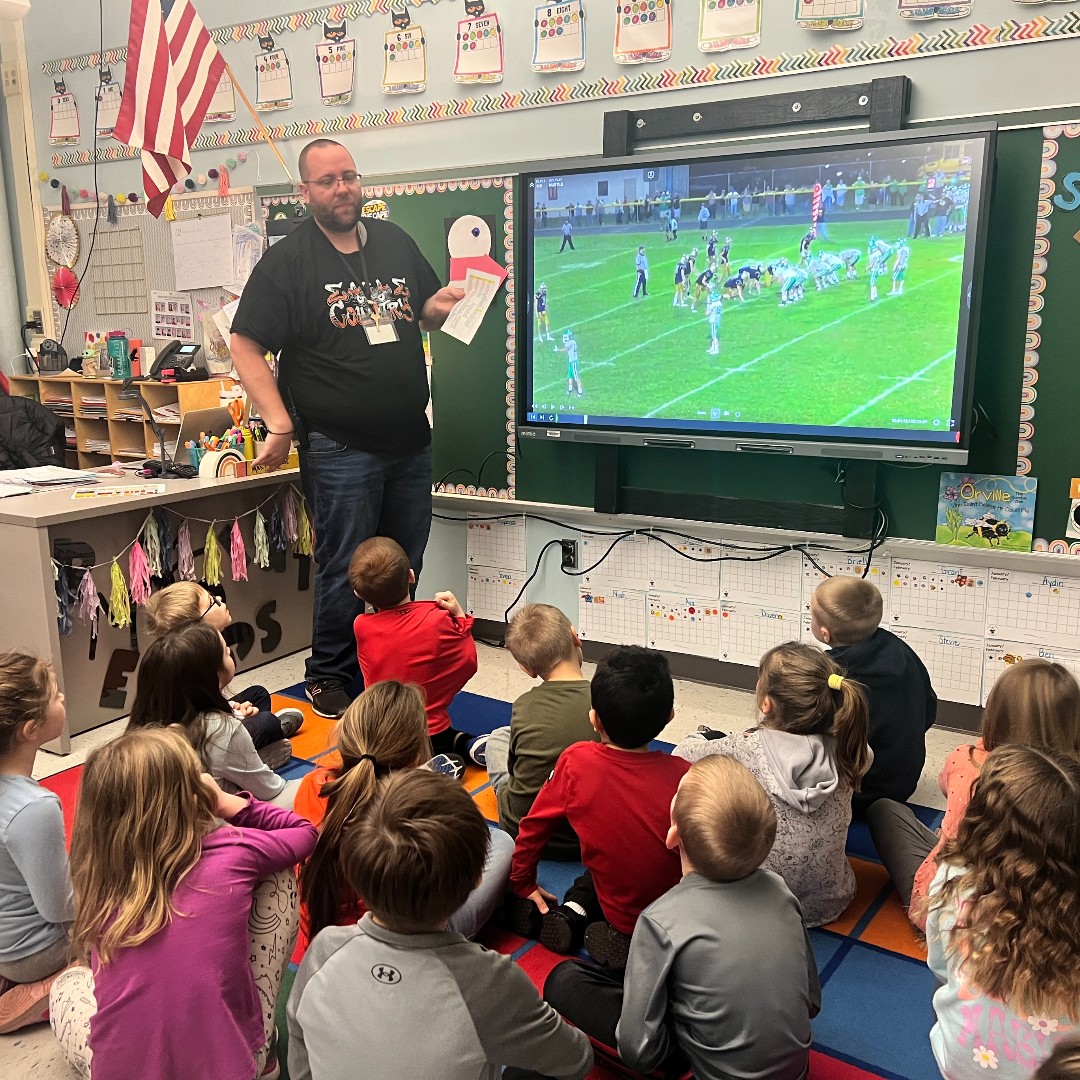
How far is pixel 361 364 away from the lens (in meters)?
3.59

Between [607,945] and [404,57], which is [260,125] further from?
[607,945]

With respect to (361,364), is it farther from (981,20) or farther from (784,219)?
(981,20)

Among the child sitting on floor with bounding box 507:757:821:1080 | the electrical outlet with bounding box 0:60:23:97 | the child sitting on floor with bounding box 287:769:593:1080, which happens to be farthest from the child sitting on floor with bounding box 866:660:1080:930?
the electrical outlet with bounding box 0:60:23:97

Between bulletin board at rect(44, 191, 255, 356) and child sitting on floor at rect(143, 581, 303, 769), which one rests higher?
bulletin board at rect(44, 191, 255, 356)

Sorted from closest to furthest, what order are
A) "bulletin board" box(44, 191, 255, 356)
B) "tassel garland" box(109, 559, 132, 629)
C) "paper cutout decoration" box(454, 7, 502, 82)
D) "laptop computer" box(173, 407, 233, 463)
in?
"tassel garland" box(109, 559, 132, 629) < "paper cutout decoration" box(454, 7, 502, 82) < "laptop computer" box(173, 407, 233, 463) < "bulletin board" box(44, 191, 255, 356)

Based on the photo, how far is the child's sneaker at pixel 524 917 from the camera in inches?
85.8

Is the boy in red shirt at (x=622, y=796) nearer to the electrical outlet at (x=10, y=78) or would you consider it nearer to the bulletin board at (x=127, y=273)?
the bulletin board at (x=127, y=273)

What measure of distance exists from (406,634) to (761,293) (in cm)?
163

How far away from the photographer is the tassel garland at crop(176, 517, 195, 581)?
368cm

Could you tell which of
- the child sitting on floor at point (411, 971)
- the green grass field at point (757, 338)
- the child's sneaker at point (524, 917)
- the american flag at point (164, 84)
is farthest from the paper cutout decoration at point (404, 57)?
the child sitting on floor at point (411, 971)

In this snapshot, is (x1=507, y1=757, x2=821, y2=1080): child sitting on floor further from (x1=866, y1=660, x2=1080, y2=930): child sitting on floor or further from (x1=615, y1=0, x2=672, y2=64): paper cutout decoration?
(x1=615, y1=0, x2=672, y2=64): paper cutout decoration

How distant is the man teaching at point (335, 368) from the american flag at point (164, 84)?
0.85m

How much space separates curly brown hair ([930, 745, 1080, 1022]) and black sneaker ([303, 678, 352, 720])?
246cm

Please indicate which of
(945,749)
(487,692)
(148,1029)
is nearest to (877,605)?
(945,749)
